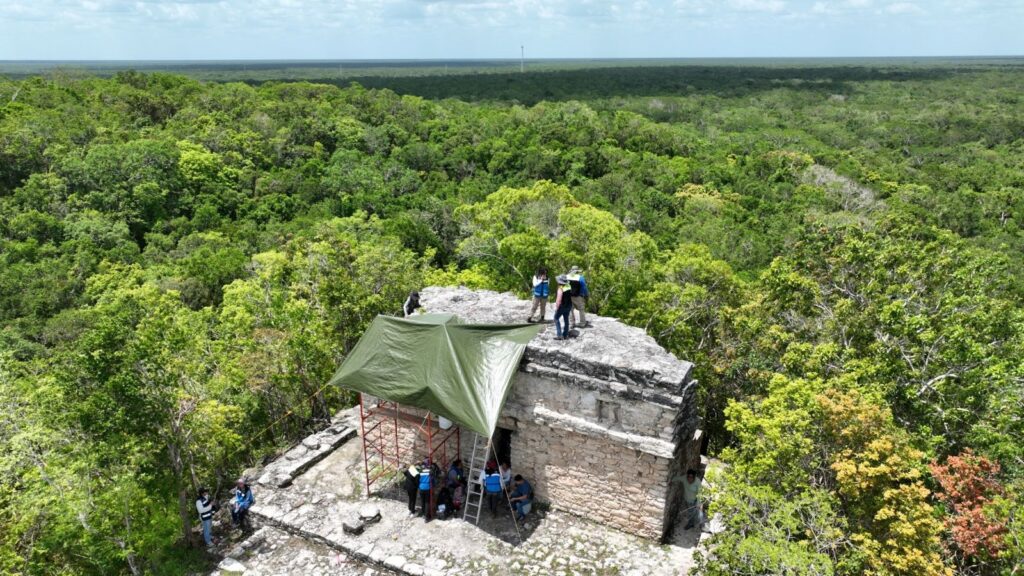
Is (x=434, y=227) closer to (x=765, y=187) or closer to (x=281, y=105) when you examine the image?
(x=765, y=187)

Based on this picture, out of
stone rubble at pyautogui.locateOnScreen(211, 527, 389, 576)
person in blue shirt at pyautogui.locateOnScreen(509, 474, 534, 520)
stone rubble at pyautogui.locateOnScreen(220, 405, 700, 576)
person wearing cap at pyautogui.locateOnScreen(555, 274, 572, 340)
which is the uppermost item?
person wearing cap at pyautogui.locateOnScreen(555, 274, 572, 340)

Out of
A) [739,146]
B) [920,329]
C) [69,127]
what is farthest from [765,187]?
[69,127]

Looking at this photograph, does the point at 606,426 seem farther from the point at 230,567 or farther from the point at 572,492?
the point at 230,567

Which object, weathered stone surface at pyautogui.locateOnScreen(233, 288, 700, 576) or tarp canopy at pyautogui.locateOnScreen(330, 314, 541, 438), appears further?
tarp canopy at pyautogui.locateOnScreen(330, 314, 541, 438)

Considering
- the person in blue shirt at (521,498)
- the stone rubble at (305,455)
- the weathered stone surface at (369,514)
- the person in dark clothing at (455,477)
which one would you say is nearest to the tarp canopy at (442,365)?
the person in dark clothing at (455,477)

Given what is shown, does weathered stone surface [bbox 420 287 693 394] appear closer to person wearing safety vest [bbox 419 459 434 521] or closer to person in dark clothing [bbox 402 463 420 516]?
person wearing safety vest [bbox 419 459 434 521]

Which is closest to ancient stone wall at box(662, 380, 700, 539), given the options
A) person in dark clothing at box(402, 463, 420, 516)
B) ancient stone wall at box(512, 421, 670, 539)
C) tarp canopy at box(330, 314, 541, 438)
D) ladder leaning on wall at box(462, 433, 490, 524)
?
ancient stone wall at box(512, 421, 670, 539)
